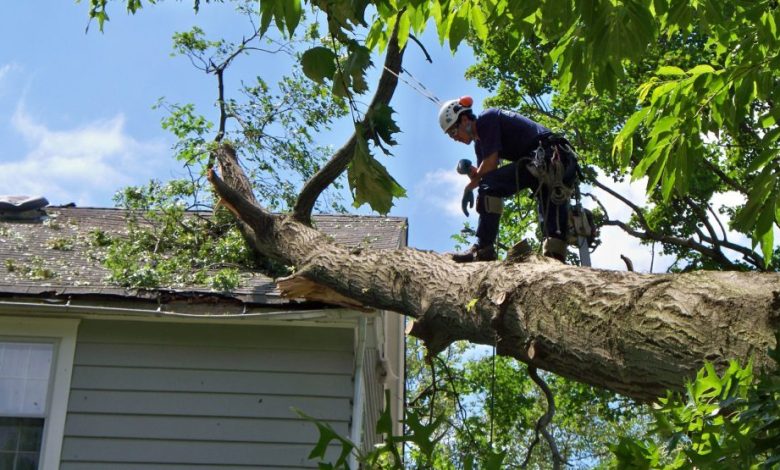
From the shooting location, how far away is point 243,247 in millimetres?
8156

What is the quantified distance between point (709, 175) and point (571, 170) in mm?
9153

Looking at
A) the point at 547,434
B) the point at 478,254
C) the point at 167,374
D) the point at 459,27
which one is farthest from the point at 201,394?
the point at 459,27

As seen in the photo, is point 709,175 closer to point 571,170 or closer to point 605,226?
point 605,226

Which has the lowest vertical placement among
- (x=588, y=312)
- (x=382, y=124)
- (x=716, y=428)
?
(x=716, y=428)

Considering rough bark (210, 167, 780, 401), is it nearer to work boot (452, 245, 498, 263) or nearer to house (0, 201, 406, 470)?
work boot (452, 245, 498, 263)

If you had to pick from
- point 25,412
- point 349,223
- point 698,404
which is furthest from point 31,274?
point 698,404

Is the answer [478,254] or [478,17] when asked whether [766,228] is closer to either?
[478,17]

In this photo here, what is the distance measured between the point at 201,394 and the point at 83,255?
1.78m

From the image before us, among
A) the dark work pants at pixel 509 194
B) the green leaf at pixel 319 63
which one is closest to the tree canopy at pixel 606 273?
the green leaf at pixel 319 63

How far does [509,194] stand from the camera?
6926 mm

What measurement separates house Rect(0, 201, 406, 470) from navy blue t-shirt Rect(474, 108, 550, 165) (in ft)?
4.63

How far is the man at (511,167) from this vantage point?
6.78m

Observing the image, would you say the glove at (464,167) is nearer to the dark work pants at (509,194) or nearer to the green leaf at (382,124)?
the dark work pants at (509,194)

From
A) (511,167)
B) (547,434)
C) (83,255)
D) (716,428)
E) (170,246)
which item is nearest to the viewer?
(716,428)
